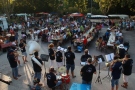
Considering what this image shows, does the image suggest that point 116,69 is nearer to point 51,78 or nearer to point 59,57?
point 51,78

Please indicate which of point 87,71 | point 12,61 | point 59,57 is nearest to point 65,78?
point 59,57

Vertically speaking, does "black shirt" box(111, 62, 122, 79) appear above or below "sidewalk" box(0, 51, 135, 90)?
above

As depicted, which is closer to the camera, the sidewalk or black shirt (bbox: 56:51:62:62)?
the sidewalk

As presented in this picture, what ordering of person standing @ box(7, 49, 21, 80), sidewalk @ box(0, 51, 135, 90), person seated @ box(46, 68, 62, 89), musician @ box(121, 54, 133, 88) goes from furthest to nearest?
person standing @ box(7, 49, 21, 80)
sidewalk @ box(0, 51, 135, 90)
musician @ box(121, 54, 133, 88)
person seated @ box(46, 68, 62, 89)

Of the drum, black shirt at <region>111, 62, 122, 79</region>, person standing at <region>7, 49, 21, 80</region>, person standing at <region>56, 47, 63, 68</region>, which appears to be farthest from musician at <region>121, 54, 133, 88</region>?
person standing at <region>7, 49, 21, 80</region>

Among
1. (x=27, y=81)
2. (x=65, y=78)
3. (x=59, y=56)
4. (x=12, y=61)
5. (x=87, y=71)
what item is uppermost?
(x=87, y=71)

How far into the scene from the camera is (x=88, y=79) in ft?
27.5

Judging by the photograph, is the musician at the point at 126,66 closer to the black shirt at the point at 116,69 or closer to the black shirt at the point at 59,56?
the black shirt at the point at 116,69

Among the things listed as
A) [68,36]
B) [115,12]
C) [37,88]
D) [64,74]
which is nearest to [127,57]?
[64,74]

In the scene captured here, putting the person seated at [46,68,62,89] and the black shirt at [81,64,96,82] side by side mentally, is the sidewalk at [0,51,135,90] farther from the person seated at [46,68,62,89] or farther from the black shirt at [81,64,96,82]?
the black shirt at [81,64,96,82]

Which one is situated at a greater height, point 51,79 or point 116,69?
point 116,69

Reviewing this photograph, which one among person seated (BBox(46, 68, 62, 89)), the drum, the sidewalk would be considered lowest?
the sidewalk

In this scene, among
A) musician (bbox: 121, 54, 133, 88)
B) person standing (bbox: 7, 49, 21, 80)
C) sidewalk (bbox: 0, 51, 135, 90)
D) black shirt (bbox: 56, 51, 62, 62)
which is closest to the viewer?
musician (bbox: 121, 54, 133, 88)

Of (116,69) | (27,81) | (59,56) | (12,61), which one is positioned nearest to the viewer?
(116,69)
